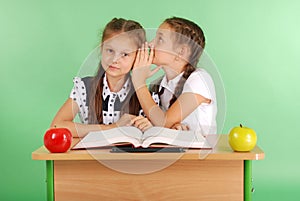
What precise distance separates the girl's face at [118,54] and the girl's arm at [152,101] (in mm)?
32

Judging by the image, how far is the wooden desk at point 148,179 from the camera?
91.1 inches

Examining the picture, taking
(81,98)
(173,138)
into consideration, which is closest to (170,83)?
(81,98)

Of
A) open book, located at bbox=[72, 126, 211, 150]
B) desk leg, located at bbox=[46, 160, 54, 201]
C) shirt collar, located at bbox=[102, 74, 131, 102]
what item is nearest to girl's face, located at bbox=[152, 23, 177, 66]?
shirt collar, located at bbox=[102, 74, 131, 102]

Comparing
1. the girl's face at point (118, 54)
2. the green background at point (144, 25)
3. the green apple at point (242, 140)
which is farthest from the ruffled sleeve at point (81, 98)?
the green background at point (144, 25)

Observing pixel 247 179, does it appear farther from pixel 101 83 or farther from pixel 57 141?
pixel 101 83

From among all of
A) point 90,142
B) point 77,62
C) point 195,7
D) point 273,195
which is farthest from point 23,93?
point 90,142

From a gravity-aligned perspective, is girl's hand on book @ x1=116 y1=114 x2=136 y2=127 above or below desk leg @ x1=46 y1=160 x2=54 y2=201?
above

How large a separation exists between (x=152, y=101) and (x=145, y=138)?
0.31 meters

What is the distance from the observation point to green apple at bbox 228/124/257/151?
2.27m

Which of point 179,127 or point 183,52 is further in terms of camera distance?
point 183,52

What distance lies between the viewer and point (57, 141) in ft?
7.40

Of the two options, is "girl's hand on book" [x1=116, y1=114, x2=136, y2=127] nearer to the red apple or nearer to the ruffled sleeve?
the ruffled sleeve

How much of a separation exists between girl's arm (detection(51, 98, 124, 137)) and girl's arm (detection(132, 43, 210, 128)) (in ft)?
0.31

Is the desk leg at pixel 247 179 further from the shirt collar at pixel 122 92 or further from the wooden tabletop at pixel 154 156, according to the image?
the shirt collar at pixel 122 92
